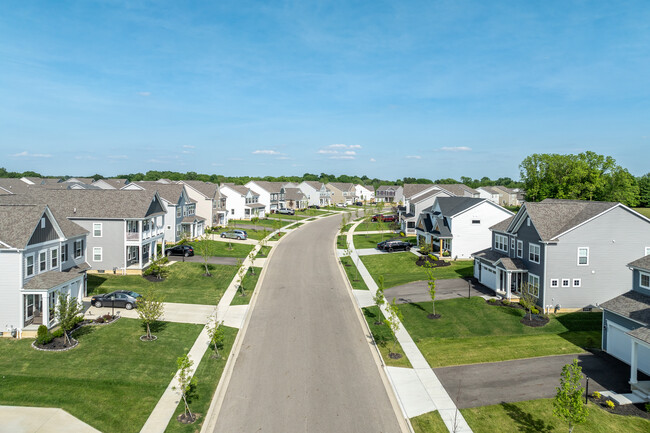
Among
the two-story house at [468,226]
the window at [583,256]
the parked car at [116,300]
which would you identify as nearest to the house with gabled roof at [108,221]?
the parked car at [116,300]

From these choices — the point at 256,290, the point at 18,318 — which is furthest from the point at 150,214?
the point at 18,318

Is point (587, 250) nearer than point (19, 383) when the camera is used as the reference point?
No

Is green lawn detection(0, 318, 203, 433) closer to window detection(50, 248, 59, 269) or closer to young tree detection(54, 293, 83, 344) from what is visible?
young tree detection(54, 293, 83, 344)

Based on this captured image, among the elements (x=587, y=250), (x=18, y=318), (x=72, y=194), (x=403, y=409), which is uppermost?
(x=72, y=194)

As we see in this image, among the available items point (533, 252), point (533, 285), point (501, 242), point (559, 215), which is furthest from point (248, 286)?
point (559, 215)

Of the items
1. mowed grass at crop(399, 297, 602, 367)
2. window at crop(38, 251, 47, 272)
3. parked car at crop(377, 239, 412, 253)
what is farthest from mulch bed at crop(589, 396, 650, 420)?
parked car at crop(377, 239, 412, 253)

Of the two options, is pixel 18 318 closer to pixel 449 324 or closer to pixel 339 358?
pixel 339 358
